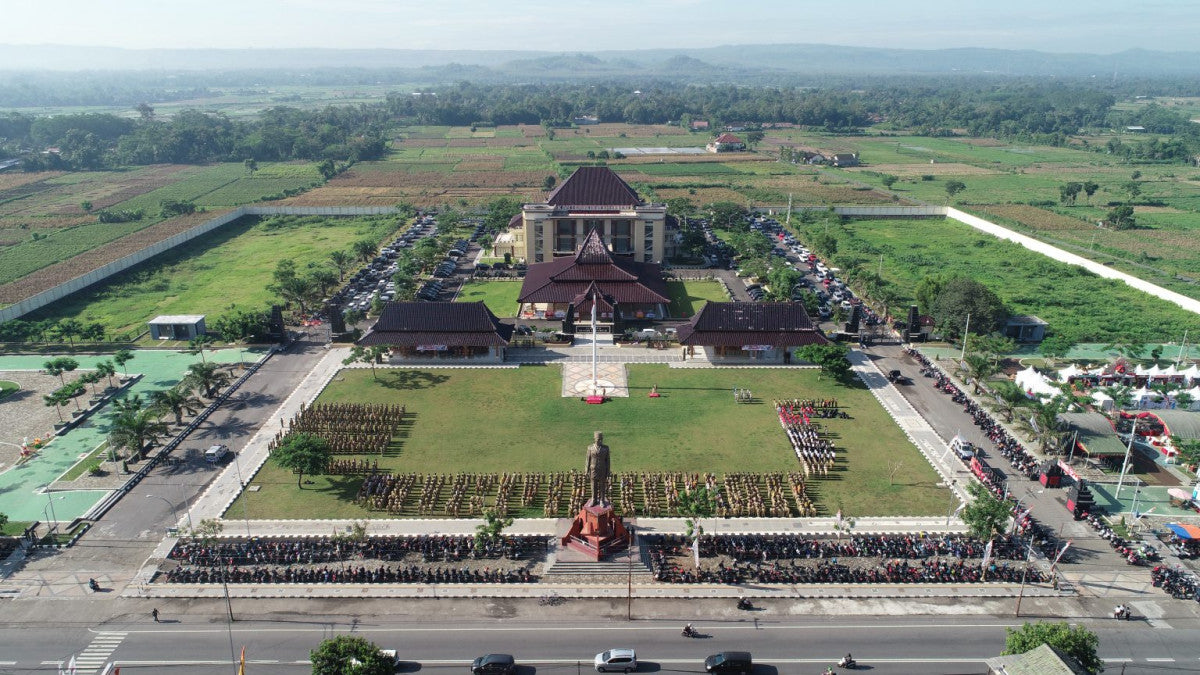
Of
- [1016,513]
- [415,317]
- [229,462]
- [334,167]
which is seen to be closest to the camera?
[1016,513]

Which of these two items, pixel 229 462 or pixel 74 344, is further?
pixel 74 344

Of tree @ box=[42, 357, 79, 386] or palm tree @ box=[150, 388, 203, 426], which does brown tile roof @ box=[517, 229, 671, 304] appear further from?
tree @ box=[42, 357, 79, 386]

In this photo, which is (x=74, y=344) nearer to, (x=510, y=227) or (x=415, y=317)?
(x=415, y=317)

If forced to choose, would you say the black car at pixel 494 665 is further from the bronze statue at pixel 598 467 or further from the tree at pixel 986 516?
the tree at pixel 986 516

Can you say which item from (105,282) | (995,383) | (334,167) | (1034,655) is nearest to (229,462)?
(1034,655)

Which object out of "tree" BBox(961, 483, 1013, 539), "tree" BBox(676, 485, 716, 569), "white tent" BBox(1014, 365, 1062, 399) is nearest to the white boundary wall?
"tree" BBox(676, 485, 716, 569)

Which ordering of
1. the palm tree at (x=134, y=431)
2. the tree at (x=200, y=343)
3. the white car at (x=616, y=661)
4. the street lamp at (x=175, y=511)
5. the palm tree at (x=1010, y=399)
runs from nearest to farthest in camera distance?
1. the white car at (x=616, y=661)
2. the street lamp at (x=175, y=511)
3. the palm tree at (x=134, y=431)
4. the palm tree at (x=1010, y=399)
5. the tree at (x=200, y=343)

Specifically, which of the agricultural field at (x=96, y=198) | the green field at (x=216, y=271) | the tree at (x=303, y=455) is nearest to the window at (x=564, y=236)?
the green field at (x=216, y=271)
